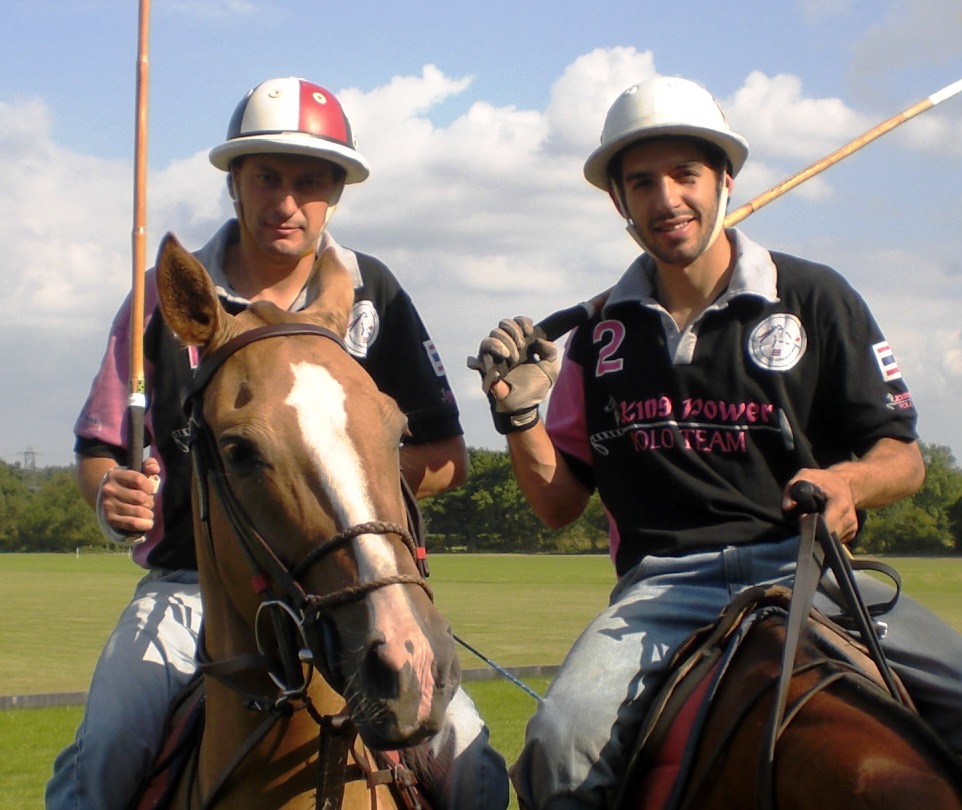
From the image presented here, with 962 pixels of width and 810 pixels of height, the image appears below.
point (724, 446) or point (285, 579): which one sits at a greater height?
point (724, 446)

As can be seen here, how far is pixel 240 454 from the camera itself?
3326mm

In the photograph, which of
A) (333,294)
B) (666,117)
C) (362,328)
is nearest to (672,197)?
(666,117)

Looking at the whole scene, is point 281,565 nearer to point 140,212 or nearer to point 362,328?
point 140,212

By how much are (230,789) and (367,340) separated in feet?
6.23

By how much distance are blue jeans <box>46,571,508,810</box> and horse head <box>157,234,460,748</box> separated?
512mm

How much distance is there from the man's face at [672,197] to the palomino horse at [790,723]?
1.43 metres

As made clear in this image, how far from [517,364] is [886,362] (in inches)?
54.4

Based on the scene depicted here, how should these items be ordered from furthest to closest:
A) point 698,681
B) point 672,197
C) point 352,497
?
point 672,197 → point 698,681 → point 352,497

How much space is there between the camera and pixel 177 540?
4578 millimetres

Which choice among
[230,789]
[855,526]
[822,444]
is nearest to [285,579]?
[230,789]

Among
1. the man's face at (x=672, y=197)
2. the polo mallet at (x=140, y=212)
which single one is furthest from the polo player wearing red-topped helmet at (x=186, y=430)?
the man's face at (x=672, y=197)

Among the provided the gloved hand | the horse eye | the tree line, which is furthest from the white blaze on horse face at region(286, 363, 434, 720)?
the tree line

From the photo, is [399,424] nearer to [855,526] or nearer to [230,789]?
[230,789]

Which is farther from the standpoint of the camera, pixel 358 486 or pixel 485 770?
pixel 485 770
